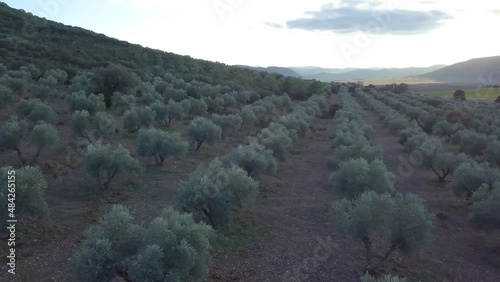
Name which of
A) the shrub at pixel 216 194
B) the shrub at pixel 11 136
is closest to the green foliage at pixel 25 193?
the shrub at pixel 216 194

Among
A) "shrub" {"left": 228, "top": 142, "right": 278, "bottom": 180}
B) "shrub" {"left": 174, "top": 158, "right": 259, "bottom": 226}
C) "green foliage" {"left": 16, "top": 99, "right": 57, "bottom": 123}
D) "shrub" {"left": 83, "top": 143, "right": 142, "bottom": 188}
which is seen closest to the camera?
"shrub" {"left": 174, "top": 158, "right": 259, "bottom": 226}

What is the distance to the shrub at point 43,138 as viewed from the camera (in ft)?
80.9

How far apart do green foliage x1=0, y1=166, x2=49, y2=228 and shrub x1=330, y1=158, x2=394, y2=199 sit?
14645 millimetres

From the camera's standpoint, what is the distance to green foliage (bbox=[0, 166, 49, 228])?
1622cm

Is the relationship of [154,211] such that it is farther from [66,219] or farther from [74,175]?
[74,175]

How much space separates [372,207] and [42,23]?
89730 millimetres

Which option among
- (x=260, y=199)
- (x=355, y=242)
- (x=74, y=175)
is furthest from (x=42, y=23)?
(x=355, y=242)

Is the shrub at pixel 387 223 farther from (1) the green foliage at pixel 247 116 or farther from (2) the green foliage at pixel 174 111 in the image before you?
(1) the green foliage at pixel 247 116

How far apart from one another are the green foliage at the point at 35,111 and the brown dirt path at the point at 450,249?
25075mm

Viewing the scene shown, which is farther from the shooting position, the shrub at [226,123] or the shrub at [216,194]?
the shrub at [226,123]

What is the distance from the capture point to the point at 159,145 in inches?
1130

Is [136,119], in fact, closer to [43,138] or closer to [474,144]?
[43,138]

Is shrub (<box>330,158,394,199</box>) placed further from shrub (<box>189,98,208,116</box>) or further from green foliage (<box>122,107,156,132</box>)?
shrub (<box>189,98,208,116</box>)

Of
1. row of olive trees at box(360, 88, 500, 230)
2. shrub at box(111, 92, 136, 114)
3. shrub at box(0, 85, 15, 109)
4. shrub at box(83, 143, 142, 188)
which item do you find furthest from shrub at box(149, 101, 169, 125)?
row of olive trees at box(360, 88, 500, 230)
